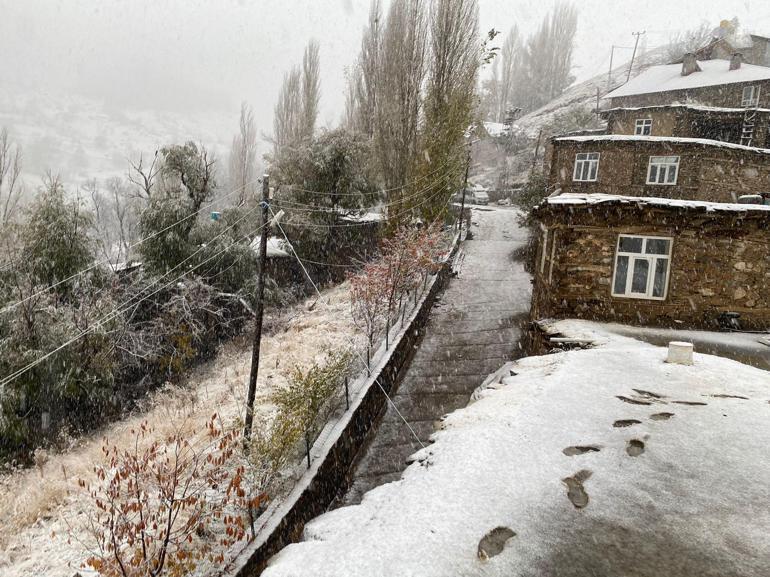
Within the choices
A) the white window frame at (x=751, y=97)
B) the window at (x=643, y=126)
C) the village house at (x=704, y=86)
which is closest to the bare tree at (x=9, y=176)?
the window at (x=643, y=126)

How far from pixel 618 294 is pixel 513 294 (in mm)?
7331

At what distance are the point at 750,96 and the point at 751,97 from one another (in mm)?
90

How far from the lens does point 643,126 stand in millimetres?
30328

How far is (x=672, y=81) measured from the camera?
111ft

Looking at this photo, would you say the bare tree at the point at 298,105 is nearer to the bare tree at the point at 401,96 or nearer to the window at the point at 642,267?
the bare tree at the point at 401,96

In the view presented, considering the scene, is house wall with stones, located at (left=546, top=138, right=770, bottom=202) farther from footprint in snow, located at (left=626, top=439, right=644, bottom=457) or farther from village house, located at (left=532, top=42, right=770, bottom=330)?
footprint in snow, located at (left=626, top=439, right=644, bottom=457)

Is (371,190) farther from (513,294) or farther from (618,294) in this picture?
(618,294)

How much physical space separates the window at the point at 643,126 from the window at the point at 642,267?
69.8 feet

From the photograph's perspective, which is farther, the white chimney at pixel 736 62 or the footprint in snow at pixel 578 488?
the white chimney at pixel 736 62

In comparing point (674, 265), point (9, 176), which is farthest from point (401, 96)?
point (9, 176)

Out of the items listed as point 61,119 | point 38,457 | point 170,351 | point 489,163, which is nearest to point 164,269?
point 170,351

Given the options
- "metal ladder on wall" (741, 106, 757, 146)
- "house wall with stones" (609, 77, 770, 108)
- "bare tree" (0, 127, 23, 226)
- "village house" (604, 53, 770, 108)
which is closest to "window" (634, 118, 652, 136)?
"village house" (604, 53, 770, 108)

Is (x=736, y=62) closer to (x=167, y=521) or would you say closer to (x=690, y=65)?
(x=690, y=65)

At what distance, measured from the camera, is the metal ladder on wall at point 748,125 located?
28672 millimetres
